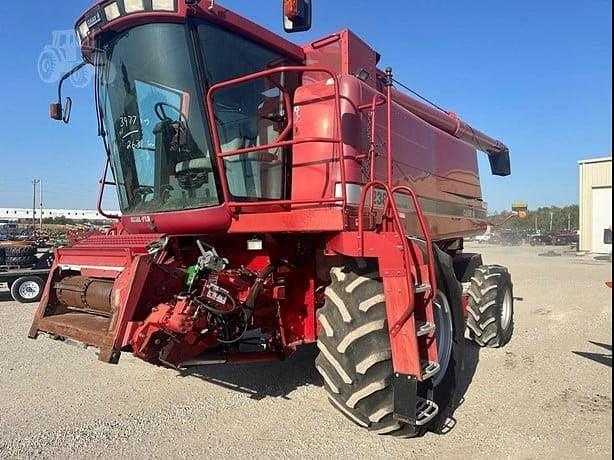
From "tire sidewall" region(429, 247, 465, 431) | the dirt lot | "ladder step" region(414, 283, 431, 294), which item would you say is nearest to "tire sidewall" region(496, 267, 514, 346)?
the dirt lot

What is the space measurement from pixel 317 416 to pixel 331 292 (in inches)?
42.0

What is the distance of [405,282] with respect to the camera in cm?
376

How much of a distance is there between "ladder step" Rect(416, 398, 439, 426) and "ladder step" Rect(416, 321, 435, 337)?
51 cm

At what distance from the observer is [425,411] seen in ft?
12.8

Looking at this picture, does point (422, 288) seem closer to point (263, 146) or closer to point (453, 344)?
point (453, 344)

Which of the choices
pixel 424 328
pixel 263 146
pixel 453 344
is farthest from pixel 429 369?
pixel 263 146

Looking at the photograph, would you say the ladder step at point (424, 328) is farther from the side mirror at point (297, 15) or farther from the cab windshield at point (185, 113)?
the side mirror at point (297, 15)

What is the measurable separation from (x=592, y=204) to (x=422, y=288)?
33.1 metres

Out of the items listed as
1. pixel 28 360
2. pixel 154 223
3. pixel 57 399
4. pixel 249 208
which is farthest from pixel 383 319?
pixel 28 360

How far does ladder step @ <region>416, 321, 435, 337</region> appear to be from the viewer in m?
3.81

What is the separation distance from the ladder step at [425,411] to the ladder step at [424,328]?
→ 0.51 meters

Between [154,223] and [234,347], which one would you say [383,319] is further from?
[154,223]

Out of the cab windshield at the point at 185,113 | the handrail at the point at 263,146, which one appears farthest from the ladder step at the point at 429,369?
the cab windshield at the point at 185,113

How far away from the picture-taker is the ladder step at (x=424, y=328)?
3.81 meters
